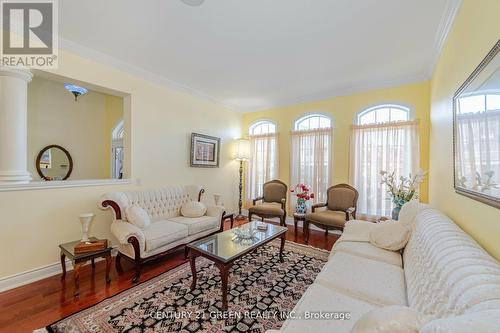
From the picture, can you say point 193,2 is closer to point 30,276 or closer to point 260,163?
point 30,276

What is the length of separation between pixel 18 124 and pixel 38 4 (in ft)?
4.20

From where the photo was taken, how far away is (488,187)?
3.88ft

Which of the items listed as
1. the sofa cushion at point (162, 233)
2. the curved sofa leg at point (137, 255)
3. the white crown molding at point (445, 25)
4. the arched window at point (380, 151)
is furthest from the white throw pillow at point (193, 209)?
the white crown molding at point (445, 25)

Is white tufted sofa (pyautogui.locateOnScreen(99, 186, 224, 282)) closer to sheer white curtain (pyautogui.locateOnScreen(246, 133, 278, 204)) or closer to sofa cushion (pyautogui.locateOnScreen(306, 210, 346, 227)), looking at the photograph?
sofa cushion (pyautogui.locateOnScreen(306, 210, 346, 227))

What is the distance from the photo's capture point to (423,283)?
1.19 m

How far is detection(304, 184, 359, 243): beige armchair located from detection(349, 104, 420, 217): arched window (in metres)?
0.25

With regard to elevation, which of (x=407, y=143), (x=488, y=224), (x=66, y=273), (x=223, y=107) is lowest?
(x=66, y=273)

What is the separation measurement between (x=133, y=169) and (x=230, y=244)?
6.81 ft

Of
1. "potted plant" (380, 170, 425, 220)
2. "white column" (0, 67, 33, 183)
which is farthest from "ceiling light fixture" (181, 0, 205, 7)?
"potted plant" (380, 170, 425, 220)

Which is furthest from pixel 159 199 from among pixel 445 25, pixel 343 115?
pixel 445 25

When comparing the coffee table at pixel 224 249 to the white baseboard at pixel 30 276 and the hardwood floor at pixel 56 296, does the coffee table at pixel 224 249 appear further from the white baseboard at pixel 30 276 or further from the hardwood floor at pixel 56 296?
the white baseboard at pixel 30 276

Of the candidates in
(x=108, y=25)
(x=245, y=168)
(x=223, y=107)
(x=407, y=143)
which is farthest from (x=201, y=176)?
(x=407, y=143)

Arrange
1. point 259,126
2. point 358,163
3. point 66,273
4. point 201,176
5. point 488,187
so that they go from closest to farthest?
1. point 488,187
2. point 66,273
3. point 358,163
4. point 201,176
5. point 259,126

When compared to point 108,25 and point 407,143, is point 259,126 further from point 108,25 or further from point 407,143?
point 108,25
